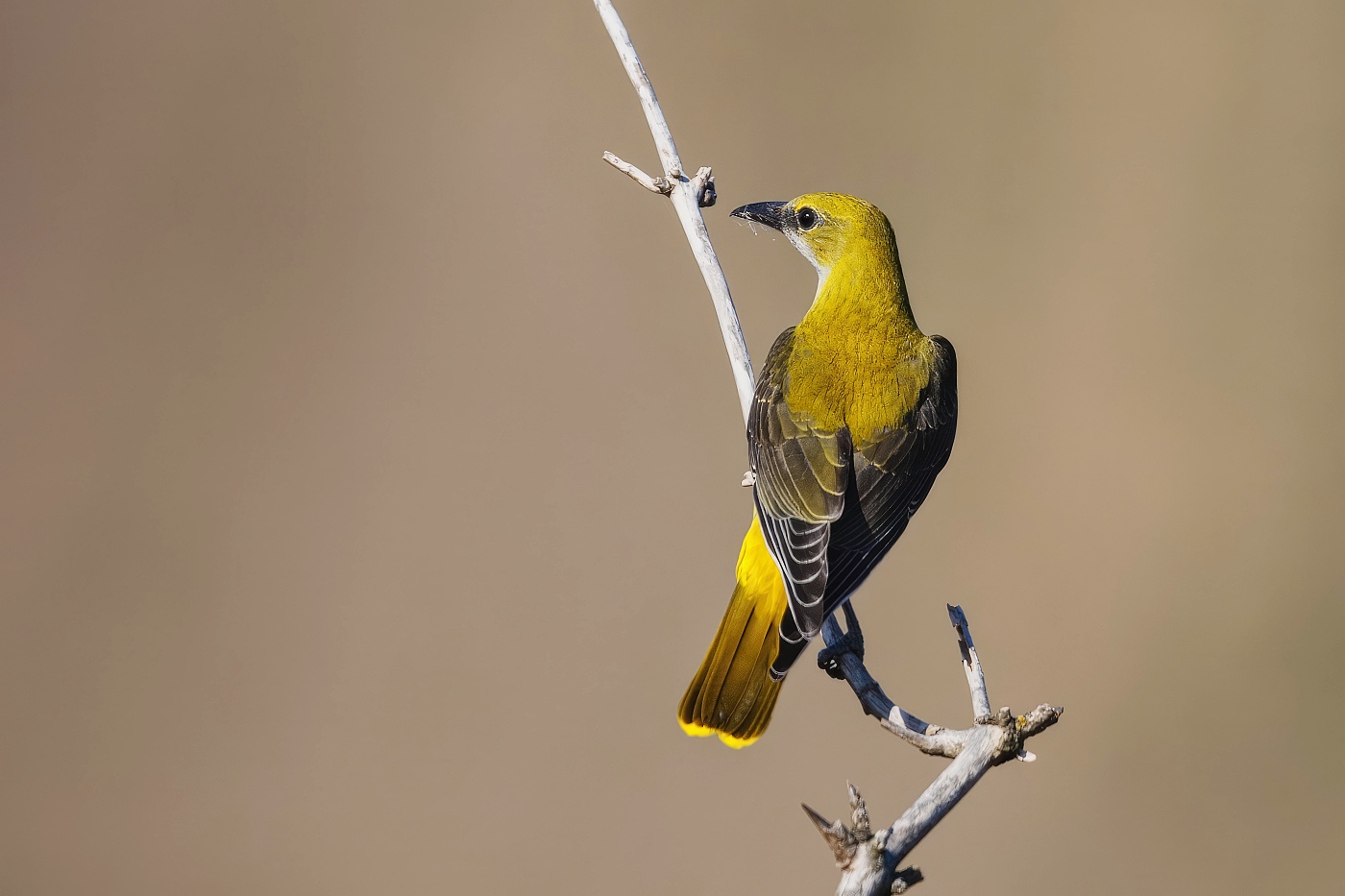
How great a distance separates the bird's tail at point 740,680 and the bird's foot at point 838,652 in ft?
0.69

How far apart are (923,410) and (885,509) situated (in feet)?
1.56

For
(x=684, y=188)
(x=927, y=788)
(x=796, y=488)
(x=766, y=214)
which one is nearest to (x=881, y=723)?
(x=927, y=788)

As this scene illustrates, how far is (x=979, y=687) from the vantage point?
279 centimetres

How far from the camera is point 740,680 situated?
3357mm

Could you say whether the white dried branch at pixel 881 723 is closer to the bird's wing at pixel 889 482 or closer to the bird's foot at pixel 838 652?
the bird's foot at pixel 838 652

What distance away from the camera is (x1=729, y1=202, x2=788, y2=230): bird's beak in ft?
14.2

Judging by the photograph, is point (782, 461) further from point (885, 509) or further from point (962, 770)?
point (962, 770)

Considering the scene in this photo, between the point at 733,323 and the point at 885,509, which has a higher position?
the point at 733,323

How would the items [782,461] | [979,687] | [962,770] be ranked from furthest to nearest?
1. [782,461]
2. [979,687]
3. [962,770]

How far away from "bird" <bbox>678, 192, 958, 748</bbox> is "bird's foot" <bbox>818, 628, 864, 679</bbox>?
0.21 m

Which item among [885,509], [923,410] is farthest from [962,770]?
[923,410]

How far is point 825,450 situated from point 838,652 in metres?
0.67

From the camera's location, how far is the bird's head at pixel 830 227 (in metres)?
4.12

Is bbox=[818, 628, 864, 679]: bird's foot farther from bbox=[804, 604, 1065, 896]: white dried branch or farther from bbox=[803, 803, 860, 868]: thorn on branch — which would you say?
bbox=[803, 803, 860, 868]: thorn on branch
